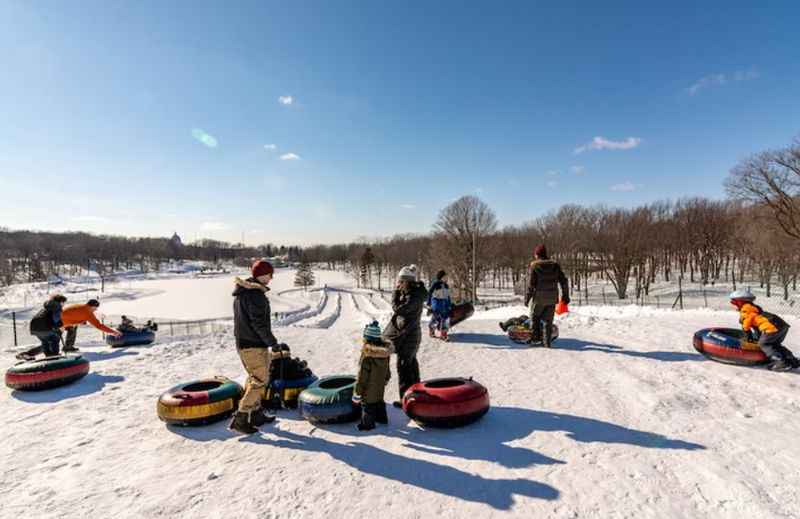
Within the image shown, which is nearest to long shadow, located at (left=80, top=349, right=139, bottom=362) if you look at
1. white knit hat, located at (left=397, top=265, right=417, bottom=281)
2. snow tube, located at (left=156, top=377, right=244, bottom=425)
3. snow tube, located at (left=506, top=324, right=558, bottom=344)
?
snow tube, located at (left=156, top=377, right=244, bottom=425)

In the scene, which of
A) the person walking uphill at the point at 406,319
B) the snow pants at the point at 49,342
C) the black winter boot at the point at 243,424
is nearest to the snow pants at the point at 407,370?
the person walking uphill at the point at 406,319

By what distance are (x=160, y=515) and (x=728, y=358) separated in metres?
9.25

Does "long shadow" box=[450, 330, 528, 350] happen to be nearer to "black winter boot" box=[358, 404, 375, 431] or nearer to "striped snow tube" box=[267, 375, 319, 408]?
"black winter boot" box=[358, 404, 375, 431]

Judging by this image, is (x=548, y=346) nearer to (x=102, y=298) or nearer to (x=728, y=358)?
(x=728, y=358)

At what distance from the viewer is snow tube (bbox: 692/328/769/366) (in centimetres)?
685

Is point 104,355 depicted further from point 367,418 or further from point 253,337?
point 367,418

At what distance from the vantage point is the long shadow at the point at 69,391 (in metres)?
6.90

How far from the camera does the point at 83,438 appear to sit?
5.19m

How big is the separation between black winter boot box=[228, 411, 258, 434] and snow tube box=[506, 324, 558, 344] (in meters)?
7.19

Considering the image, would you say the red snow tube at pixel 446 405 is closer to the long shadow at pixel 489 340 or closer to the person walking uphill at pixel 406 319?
the person walking uphill at pixel 406 319

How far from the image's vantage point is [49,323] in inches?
371

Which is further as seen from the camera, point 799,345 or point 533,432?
point 799,345

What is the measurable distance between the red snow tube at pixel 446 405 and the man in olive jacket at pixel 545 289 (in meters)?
4.41

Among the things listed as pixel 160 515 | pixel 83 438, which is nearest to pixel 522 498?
pixel 160 515
